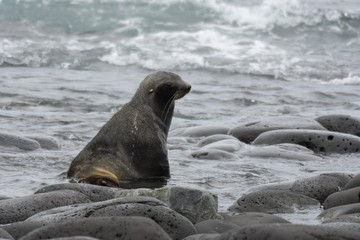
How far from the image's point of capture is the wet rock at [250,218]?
6.19 metres

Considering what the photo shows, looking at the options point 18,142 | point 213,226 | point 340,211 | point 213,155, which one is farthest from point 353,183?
point 18,142

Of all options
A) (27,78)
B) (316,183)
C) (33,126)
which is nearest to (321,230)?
(316,183)

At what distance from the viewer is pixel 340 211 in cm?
657

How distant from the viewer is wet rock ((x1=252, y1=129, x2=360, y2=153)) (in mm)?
10062

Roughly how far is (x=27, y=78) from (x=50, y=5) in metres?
7.53

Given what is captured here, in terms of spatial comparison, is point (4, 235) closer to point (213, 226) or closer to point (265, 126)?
point (213, 226)

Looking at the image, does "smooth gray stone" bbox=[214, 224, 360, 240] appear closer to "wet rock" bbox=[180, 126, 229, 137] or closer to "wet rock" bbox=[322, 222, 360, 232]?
"wet rock" bbox=[322, 222, 360, 232]

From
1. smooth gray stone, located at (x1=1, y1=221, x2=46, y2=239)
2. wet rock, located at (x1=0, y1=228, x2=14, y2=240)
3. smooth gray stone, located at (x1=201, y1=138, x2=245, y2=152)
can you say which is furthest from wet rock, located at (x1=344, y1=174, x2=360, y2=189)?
wet rock, located at (x1=0, y1=228, x2=14, y2=240)

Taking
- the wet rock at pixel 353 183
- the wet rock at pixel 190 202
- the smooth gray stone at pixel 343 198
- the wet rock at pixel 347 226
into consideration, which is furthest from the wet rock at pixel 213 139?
the wet rock at pixel 347 226

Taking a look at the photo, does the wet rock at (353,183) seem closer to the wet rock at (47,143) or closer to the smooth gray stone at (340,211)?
the smooth gray stone at (340,211)

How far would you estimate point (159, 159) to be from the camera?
856cm

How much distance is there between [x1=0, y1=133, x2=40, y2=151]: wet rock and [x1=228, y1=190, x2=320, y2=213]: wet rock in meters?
3.22

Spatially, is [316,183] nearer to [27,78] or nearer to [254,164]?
[254,164]

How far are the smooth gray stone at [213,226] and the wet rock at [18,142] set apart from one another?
404 cm
